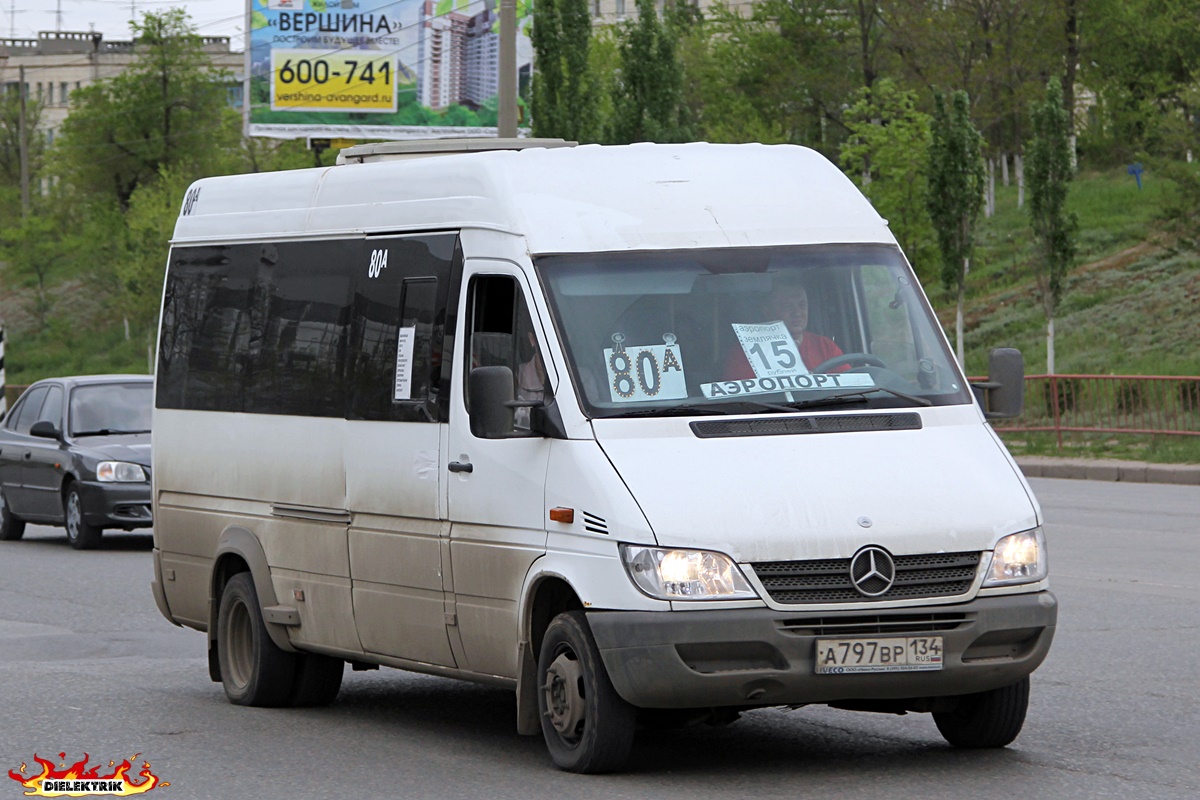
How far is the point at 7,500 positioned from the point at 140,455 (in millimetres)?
2763

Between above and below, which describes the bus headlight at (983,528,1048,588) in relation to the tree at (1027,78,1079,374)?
below

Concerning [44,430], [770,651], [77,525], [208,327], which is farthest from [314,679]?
[44,430]

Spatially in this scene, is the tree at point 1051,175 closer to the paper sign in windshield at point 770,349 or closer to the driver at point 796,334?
the driver at point 796,334

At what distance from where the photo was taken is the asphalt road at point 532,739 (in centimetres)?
732

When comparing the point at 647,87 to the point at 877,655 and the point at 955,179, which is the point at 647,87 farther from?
the point at 877,655

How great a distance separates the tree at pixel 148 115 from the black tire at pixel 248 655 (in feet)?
260

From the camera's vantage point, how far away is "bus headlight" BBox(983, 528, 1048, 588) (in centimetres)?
725

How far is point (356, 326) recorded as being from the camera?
908cm

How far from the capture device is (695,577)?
7008 millimetres

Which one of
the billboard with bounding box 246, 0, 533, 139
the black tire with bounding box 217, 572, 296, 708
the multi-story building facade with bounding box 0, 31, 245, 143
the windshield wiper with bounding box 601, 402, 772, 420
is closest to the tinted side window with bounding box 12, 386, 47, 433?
the black tire with bounding box 217, 572, 296, 708

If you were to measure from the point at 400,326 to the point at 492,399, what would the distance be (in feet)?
4.30

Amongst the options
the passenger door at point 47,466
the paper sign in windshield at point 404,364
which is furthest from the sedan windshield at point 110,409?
the paper sign in windshield at point 404,364

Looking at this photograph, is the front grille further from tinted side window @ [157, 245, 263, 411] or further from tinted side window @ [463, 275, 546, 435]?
tinted side window @ [157, 245, 263, 411]

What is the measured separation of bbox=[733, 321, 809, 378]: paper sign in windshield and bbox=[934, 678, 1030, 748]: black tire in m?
1.43
